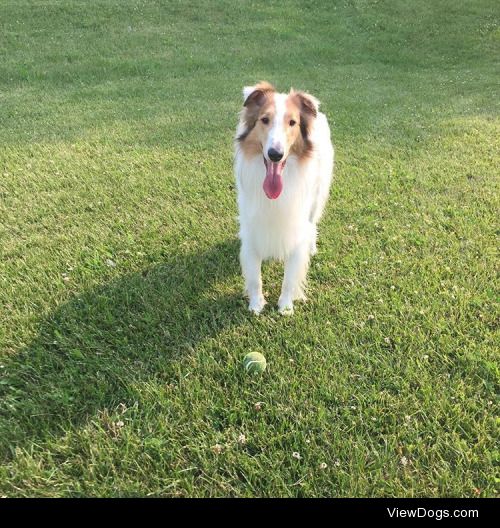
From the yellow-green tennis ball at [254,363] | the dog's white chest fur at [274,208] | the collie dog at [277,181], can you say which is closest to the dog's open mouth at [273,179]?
the collie dog at [277,181]

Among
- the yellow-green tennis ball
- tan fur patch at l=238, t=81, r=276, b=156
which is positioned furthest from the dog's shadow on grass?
tan fur patch at l=238, t=81, r=276, b=156

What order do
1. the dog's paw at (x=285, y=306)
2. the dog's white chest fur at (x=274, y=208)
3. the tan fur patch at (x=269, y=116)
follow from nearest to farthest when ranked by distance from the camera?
the tan fur patch at (x=269, y=116) < the dog's white chest fur at (x=274, y=208) < the dog's paw at (x=285, y=306)

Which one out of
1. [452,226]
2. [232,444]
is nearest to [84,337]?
[232,444]

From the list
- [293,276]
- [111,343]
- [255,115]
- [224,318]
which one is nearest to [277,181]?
[255,115]

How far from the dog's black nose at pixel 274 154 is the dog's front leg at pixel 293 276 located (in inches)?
34.3

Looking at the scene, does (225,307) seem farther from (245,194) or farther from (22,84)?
(22,84)

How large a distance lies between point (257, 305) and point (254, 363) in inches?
28.4

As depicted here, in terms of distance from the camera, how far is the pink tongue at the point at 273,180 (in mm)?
3250

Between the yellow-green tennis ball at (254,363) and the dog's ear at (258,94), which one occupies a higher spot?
the dog's ear at (258,94)

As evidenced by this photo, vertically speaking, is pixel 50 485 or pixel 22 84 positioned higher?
pixel 22 84

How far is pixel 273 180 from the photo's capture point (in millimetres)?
3275

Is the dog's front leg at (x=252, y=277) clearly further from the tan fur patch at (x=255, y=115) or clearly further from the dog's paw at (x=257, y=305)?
the tan fur patch at (x=255, y=115)

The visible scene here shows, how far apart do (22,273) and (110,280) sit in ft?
2.61

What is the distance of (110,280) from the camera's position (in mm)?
3936
